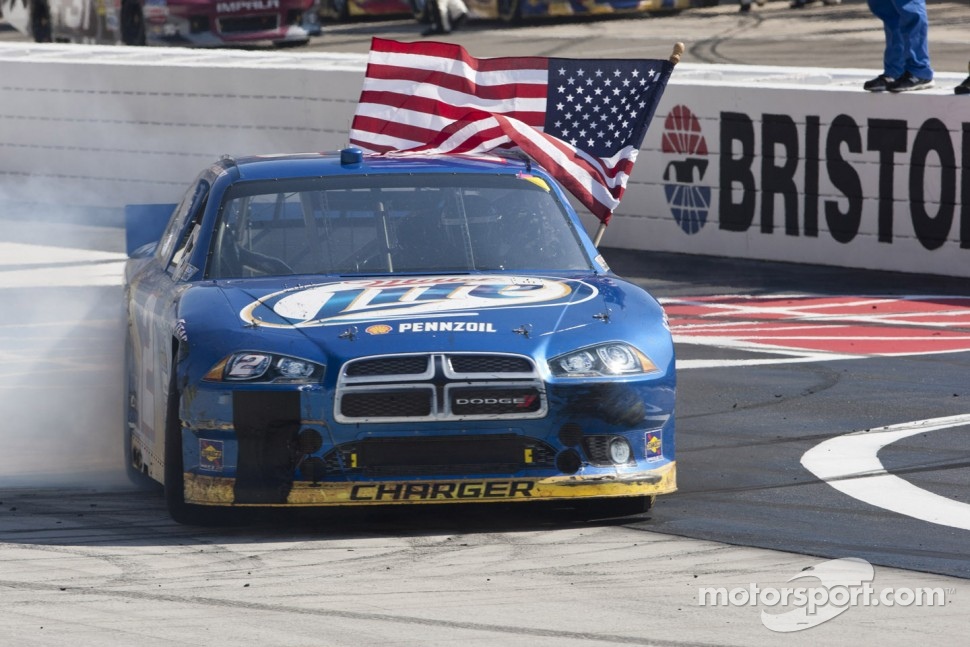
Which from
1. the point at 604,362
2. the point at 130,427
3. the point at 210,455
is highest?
the point at 604,362

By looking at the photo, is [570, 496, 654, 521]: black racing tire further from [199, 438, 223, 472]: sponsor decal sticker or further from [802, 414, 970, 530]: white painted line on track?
[199, 438, 223, 472]: sponsor decal sticker

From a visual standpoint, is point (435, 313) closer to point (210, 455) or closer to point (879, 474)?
point (210, 455)

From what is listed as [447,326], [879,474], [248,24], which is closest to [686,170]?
[879,474]

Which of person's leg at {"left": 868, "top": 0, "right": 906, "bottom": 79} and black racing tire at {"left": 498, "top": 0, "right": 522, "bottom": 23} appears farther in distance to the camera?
black racing tire at {"left": 498, "top": 0, "right": 522, "bottom": 23}

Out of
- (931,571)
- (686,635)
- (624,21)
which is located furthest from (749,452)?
(624,21)

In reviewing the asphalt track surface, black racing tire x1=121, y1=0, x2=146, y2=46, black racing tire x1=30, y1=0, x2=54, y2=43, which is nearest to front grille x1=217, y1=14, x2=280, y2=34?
black racing tire x1=121, y1=0, x2=146, y2=46

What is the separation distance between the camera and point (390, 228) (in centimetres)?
732

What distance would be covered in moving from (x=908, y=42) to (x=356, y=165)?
7.17 m

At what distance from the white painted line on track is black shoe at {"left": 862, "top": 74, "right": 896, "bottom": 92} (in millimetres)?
5508

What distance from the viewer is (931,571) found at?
5852mm

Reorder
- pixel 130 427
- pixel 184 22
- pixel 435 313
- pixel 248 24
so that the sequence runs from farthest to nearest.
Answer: pixel 248 24 → pixel 184 22 → pixel 130 427 → pixel 435 313

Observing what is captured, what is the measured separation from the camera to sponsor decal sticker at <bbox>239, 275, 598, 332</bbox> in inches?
257

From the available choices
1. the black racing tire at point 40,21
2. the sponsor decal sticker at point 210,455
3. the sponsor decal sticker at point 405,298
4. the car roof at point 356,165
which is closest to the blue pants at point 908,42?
the car roof at point 356,165

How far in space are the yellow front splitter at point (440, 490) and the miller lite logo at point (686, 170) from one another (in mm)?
8570
